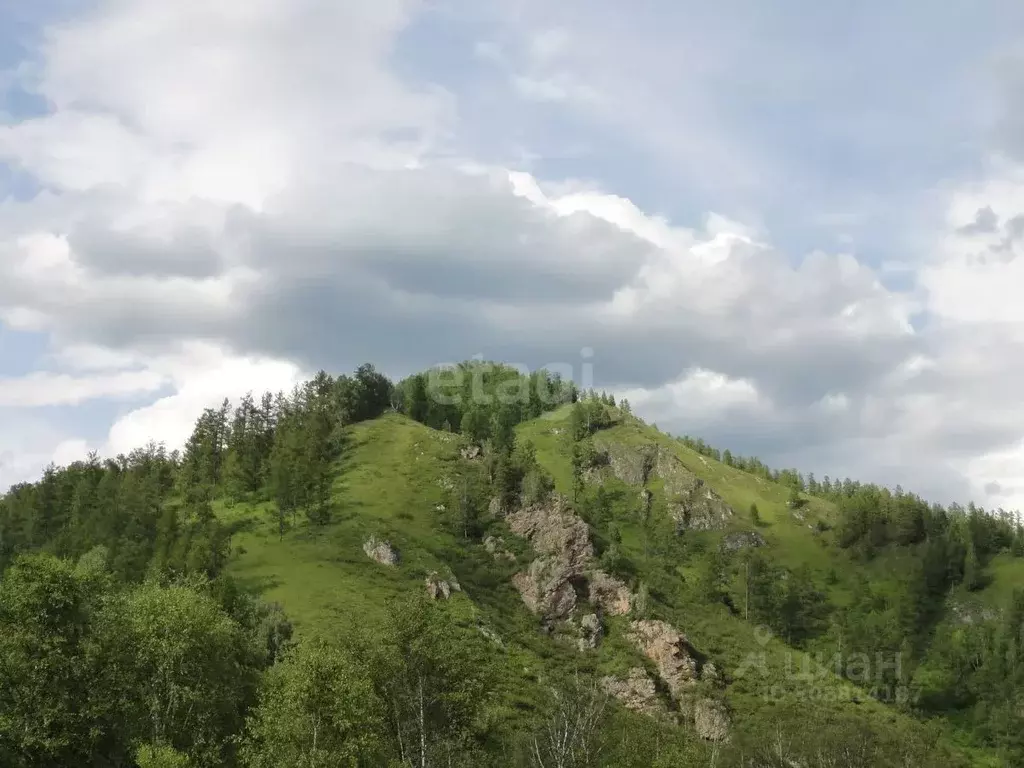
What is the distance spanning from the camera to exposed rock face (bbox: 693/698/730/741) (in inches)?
5669

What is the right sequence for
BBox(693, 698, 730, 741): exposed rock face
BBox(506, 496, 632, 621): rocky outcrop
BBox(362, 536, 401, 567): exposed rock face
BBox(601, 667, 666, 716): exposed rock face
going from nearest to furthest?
BBox(693, 698, 730, 741): exposed rock face
BBox(601, 667, 666, 716): exposed rock face
BBox(362, 536, 401, 567): exposed rock face
BBox(506, 496, 632, 621): rocky outcrop

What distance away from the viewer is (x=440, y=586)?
512 ft

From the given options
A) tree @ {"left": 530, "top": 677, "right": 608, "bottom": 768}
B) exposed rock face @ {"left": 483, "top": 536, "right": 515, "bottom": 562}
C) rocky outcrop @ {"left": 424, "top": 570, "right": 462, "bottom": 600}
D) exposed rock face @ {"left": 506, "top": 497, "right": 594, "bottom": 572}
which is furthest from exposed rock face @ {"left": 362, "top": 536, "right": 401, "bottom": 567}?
tree @ {"left": 530, "top": 677, "right": 608, "bottom": 768}

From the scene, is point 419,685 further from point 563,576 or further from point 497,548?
point 497,548

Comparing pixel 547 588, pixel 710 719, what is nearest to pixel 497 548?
pixel 547 588

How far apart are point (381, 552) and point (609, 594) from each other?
1926 inches

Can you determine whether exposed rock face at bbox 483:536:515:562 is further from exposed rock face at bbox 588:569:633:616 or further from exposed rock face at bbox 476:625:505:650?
exposed rock face at bbox 476:625:505:650

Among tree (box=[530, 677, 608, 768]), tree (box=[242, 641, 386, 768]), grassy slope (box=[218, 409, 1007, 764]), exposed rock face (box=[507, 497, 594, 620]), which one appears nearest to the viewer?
tree (box=[242, 641, 386, 768])

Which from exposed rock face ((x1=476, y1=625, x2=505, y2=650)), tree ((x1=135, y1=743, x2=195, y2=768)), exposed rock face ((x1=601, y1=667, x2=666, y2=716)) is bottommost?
exposed rock face ((x1=601, y1=667, x2=666, y2=716))

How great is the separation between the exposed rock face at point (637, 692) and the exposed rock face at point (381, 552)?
47070mm

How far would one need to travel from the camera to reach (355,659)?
212 ft

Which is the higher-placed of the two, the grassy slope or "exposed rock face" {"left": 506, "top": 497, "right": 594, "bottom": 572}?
"exposed rock face" {"left": 506, "top": 497, "right": 594, "bottom": 572}

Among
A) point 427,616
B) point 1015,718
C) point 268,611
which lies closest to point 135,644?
point 427,616

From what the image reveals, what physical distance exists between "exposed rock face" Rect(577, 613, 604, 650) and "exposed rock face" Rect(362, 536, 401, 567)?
39.4 m
